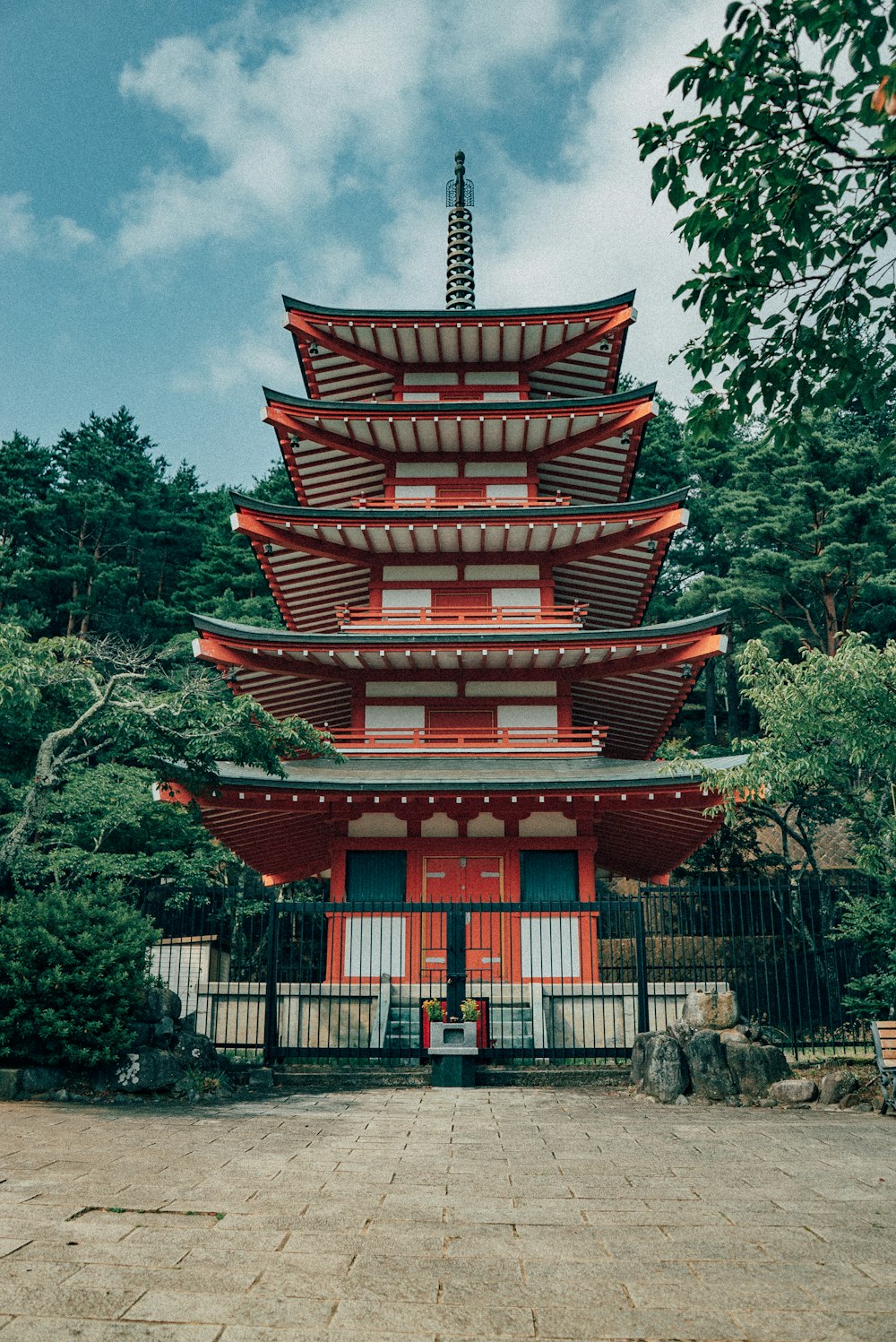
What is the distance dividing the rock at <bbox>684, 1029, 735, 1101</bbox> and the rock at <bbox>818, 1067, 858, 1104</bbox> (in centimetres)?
106

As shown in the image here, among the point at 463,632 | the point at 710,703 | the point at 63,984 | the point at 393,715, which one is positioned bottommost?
the point at 63,984

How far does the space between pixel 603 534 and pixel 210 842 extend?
1624 centimetres

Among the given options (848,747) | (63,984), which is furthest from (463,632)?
(63,984)

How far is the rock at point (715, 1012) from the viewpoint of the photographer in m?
11.8

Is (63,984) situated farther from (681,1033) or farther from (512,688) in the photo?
(512,688)

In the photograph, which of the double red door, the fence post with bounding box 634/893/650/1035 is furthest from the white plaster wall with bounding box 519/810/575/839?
the fence post with bounding box 634/893/650/1035

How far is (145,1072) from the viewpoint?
10297 mm

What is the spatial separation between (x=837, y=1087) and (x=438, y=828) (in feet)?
30.7

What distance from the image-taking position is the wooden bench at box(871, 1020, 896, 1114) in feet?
32.6

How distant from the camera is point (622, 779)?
53.5ft

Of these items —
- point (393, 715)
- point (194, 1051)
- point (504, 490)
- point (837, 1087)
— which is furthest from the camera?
point (504, 490)

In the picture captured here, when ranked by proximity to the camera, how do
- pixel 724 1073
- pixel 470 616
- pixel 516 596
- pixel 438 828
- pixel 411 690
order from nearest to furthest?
pixel 724 1073 < pixel 438 828 < pixel 411 690 < pixel 470 616 < pixel 516 596

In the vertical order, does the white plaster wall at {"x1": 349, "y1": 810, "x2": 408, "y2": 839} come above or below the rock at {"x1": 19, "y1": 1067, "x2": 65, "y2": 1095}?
above

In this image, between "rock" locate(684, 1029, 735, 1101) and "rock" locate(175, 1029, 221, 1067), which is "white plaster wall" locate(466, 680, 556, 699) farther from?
"rock" locate(175, 1029, 221, 1067)
